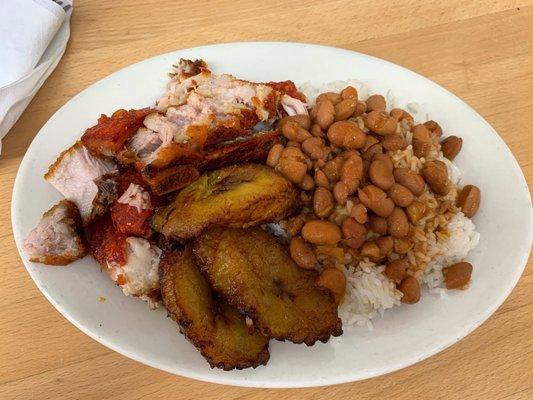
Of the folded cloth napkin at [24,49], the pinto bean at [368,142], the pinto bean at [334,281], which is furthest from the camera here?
the folded cloth napkin at [24,49]

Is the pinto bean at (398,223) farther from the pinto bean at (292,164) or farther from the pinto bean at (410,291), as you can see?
the pinto bean at (292,164)

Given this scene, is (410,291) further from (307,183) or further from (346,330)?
(307,183)

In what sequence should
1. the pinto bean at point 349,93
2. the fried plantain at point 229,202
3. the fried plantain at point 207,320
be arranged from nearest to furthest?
the fried plantain at point 207,320, the fried plantain at point 229,202, the pinto bean at point 349,93

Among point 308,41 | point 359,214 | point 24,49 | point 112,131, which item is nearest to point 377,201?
point 359,214

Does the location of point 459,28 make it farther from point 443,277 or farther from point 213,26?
point 443,277

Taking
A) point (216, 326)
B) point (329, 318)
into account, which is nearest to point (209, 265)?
point (216, 326)

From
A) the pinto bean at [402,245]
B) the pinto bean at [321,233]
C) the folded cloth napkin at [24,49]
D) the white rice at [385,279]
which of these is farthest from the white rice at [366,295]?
the folded cloth napkin at [24,49]
